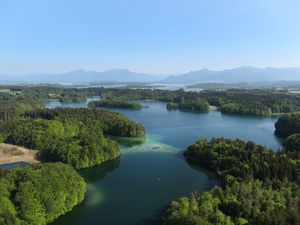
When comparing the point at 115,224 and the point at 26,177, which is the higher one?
the point at 26,177

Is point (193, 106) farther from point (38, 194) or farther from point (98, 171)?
point (38, 194)

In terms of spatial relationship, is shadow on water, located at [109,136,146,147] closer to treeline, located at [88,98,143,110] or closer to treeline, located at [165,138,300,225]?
treeline, located at [165,138,300,225]

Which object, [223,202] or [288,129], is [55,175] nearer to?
[223,202]

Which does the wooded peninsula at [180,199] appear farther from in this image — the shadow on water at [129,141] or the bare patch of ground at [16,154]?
the shadow on water at [129,141]

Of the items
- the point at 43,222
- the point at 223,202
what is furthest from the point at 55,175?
the point at 223,202

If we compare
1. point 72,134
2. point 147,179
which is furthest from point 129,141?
point 147,179

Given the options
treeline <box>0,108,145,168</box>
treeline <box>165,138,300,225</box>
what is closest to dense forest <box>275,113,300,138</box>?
treeline <box>165,138,300,225</box>
